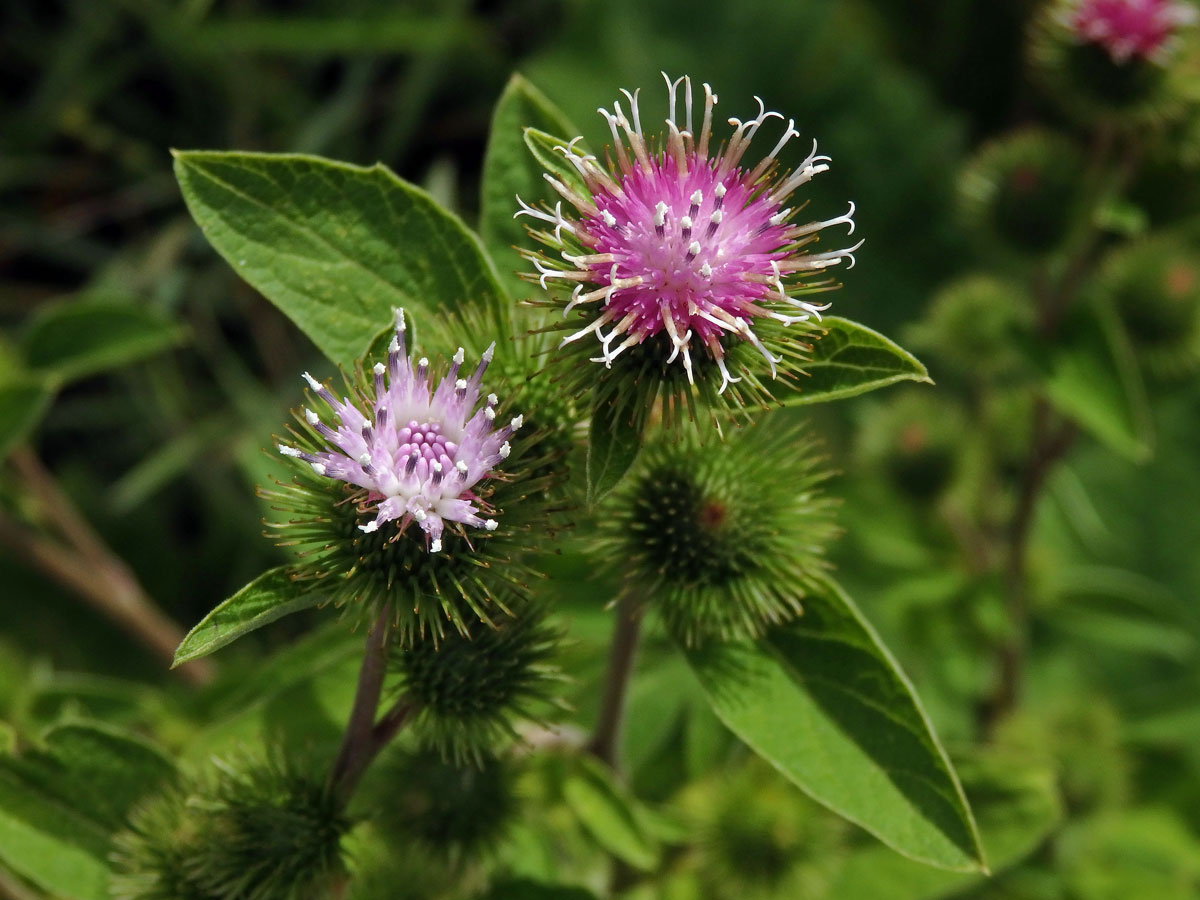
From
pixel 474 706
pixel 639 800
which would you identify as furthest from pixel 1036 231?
pixel 474 706

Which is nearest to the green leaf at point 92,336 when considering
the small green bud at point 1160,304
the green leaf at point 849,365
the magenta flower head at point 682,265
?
the magenta flower head at point 682,265

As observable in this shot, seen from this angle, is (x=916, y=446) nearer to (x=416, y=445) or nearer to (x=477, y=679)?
(x=477, y=679)

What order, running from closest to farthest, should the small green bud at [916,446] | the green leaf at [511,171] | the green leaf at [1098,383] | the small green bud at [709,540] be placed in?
1. the small green bud at [709,540]
2. the green leaf at [511,171]
3. the green leaf at [1098,383]
4. the small green bud at [916,446]

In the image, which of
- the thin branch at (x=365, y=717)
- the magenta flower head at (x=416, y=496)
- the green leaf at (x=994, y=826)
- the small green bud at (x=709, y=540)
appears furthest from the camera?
the green leaf at (x=994, y=826)

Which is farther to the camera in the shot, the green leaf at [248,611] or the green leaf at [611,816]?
the green leaf at [611,816]

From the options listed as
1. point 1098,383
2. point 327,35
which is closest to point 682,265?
point 1098,383

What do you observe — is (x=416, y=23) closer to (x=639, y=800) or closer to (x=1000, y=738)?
(x=639, y=800)

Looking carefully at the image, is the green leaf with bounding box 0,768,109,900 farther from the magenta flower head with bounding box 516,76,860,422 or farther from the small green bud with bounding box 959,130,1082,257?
the small green bud with bounding box 959,130,1082,257

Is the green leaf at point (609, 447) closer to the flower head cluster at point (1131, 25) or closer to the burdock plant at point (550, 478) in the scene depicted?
the burdock plant at point (550, 478)
